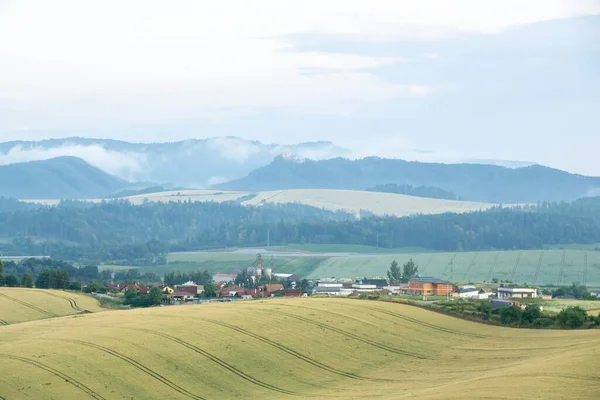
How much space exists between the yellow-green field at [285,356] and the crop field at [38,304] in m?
11.3

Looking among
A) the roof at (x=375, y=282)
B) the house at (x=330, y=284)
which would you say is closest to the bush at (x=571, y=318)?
the house at (x=330, y=284)

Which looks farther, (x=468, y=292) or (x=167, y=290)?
(x=167, y=290)

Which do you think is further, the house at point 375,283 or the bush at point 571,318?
the house at point 375,283

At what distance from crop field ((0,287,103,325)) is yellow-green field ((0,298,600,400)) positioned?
11302mm

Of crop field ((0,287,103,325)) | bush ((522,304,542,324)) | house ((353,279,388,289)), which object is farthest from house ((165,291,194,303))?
bush ((522,304,542,324))

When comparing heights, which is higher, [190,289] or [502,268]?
[502,268]

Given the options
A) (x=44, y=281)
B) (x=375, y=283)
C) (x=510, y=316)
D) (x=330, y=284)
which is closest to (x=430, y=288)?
(x=375, y=283)

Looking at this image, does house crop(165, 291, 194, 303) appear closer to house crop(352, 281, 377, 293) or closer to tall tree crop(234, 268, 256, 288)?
house crop(352, 281, 377, 293)

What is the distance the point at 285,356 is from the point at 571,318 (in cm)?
2528

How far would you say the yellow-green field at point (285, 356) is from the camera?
56812 mm

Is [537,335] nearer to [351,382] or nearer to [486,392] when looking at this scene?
[351,382]

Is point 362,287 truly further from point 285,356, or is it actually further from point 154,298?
point 285,356

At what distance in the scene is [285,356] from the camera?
70.1 metres

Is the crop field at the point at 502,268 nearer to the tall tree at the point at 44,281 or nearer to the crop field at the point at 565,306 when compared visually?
the crop field at the point at 565,306
